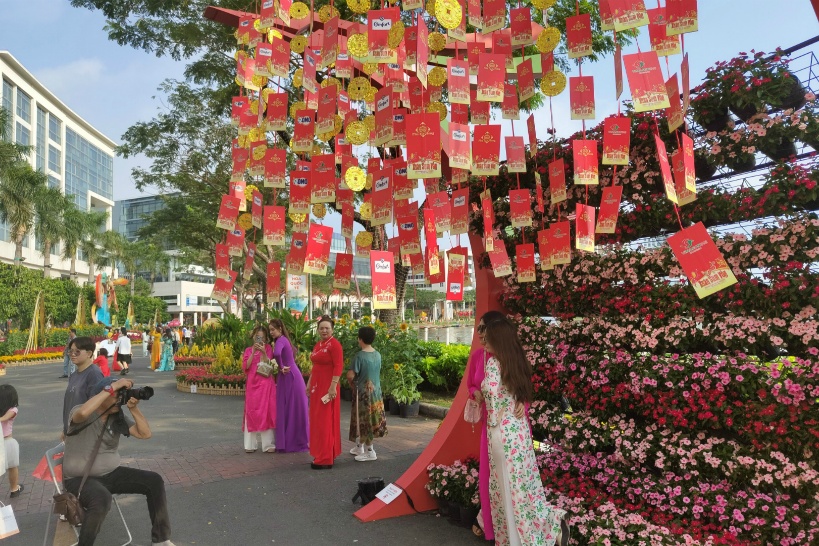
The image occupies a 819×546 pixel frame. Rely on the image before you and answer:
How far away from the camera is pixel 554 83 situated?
12.1 ft

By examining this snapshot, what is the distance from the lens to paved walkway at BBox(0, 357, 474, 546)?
4586 mm

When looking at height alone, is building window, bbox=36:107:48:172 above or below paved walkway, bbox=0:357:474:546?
above

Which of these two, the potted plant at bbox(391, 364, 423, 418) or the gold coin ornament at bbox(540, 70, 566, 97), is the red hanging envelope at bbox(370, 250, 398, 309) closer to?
the gold coin ornament at bbox(540, 70, 566, 97)

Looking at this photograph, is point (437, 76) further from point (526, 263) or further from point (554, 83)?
point (526, 263)

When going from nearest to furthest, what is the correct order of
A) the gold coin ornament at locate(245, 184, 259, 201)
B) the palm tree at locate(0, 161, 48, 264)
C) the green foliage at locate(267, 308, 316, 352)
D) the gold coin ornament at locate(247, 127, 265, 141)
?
the gold coin ornament at locate(247, 127, 265, 141) < the gold coin ornament at locate(245, 184, 259, 201) < the green foliage at locate(267, 308, 316, 352) < the palm tree at locate(0, 161, 48, 264)

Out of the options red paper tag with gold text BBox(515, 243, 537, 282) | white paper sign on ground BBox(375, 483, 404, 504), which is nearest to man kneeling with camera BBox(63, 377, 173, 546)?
white paper sign on ground BBox(375, 483, 404, 504)

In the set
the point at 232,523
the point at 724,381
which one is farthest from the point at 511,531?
the point at 232,523

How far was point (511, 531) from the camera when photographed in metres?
3.63

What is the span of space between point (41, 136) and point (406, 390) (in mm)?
65832

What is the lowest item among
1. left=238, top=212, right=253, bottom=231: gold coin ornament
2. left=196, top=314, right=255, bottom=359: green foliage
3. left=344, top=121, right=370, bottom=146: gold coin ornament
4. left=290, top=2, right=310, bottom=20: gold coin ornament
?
left=196, top=314, right=255, bottom=359: green foliage

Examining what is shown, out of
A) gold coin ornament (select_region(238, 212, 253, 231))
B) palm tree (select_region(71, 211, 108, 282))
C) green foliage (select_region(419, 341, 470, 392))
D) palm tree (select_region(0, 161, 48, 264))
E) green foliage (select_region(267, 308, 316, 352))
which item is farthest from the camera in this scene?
palm tree (select_region(71, 211, 108, 282))

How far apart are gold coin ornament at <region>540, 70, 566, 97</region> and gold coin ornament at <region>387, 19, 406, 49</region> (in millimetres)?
936

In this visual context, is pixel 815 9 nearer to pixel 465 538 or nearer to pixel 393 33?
pixel 393 33

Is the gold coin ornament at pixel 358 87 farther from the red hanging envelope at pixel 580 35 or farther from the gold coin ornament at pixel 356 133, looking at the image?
the red hanging envelope at pixel 580 35
